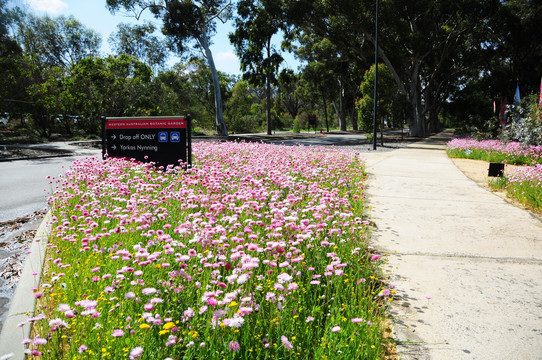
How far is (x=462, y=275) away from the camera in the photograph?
3.74 metres

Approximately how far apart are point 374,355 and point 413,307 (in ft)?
3.13

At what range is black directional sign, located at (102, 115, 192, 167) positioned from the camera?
8805 millimetres

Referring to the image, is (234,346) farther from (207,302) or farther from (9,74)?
(9,74)

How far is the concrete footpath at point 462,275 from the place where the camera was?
2.62 meters

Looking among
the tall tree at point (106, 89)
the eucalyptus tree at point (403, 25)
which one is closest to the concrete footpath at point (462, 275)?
the tall tree at point (106, 89)

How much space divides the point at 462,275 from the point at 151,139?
24.0ft

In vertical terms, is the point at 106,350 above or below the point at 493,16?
below

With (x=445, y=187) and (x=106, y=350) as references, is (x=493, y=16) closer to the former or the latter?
(x=445, y=187)

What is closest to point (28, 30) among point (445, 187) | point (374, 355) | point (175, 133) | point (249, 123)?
point (249, 123)

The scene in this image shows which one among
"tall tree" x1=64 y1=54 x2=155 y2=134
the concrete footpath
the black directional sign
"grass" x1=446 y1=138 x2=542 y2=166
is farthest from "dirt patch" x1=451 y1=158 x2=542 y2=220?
"tall tree" x1=64 y1=54 x2=155 y2=134

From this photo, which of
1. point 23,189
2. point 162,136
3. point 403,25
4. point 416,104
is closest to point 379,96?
point 403,25

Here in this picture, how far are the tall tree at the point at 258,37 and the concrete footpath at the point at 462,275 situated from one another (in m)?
27.2

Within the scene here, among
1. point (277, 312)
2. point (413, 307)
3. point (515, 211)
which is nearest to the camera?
point (277, 312)

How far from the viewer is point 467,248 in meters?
4.56
